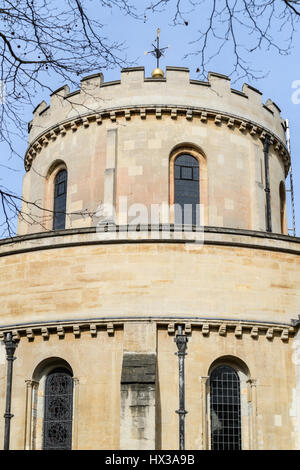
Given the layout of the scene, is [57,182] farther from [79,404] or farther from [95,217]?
[79,404]

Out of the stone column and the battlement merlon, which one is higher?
the battlement merlon

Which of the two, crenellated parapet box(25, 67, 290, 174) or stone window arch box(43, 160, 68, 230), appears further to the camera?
stone window arch box(43, 160, 68, 230)

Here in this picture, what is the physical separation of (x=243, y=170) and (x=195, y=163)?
1.82 m

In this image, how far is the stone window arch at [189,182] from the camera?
25547 millimetres

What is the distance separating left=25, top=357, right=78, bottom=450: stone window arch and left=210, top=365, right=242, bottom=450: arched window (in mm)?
3678

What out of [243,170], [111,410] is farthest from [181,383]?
[243,170]

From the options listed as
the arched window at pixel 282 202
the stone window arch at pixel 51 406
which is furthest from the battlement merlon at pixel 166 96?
→ the stone window arch at pixel 51 406

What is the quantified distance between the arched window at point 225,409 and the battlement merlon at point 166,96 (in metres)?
10.5

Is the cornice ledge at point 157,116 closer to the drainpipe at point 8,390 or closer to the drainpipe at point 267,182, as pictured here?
the drainpipe at point 267,182

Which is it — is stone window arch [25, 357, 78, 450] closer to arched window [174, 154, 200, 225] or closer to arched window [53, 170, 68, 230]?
arched window [174, 154, 200, 225]

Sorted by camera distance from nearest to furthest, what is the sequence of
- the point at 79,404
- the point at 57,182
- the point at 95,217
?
the point at 79,404, the point at 95,217, the point at 57,182

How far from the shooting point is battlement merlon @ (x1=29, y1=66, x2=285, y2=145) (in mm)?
26094

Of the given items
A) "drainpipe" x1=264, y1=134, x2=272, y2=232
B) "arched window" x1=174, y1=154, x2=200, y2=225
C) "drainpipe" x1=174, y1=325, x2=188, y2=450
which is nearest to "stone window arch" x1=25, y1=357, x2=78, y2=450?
"drainpipe" x1=174, y1=325, x2=188, y2=450

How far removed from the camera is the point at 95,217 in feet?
83.6
